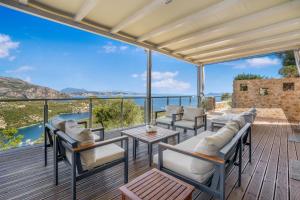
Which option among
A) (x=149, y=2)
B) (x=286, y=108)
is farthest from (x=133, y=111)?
(x=286, y=108)

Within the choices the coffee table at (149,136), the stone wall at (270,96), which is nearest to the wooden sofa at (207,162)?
the coffee table at (149,136)

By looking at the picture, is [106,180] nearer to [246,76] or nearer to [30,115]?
[30,115]

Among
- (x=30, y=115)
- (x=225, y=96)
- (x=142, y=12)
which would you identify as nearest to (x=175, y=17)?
(x=142, y=12)

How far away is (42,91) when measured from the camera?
4.99 meters

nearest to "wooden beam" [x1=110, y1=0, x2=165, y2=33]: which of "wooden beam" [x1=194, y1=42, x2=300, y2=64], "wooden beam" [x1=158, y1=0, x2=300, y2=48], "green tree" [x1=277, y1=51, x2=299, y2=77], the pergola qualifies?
the pergola

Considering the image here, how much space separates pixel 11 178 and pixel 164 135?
2434 millimetres

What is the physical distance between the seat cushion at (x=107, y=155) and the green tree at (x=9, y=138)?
8.67 feet

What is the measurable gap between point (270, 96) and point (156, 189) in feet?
29.7

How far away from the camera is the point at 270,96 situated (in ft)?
25.5

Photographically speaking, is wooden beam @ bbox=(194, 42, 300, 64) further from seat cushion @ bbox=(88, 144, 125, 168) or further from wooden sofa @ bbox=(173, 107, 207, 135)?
seat cushion @ bbox=(88, 144, 125, 168)

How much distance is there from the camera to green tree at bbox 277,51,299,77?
820 cm

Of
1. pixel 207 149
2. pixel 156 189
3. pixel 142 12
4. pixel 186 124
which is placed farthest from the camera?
A: pixel 186 124

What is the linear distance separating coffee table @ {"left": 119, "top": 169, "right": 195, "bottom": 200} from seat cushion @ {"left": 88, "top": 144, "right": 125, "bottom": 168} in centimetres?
72

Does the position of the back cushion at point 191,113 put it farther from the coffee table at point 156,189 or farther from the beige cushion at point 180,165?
the coffee table at point 156,189
